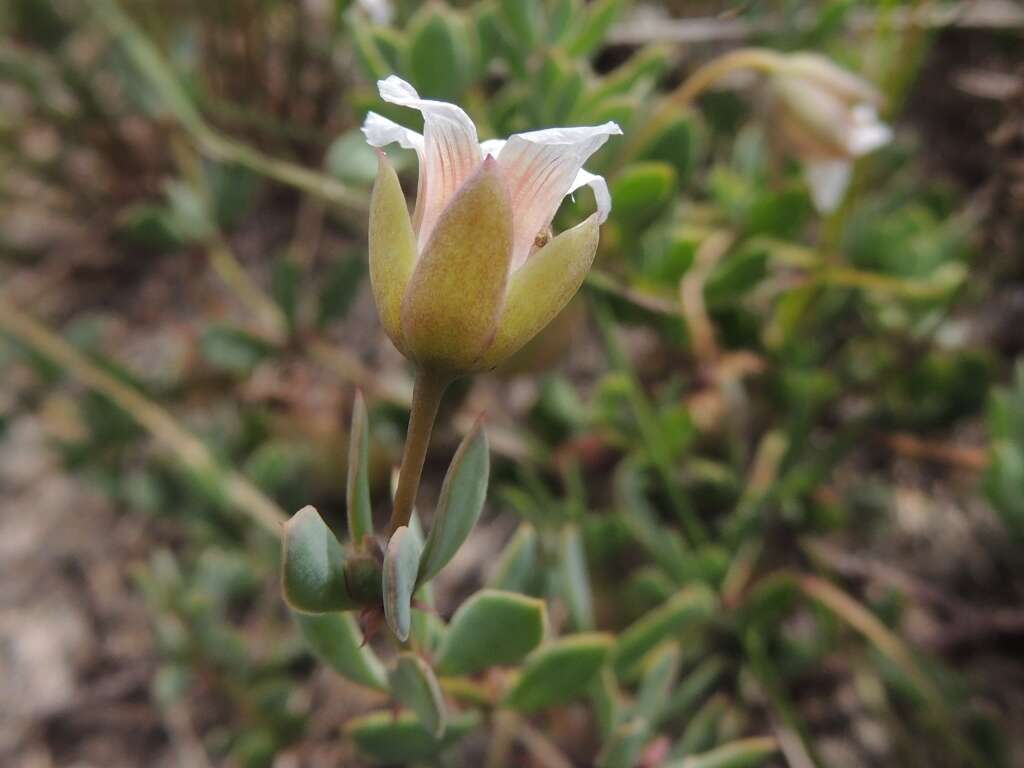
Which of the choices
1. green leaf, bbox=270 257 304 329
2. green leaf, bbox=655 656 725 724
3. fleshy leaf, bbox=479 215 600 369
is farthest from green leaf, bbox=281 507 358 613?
green leaf, bbox=270 257 304 329

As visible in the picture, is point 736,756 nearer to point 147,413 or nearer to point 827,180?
point 827,180

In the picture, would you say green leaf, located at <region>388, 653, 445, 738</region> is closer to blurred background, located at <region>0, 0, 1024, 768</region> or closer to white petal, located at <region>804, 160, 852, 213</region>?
blurred background, located at <region>0, 0, 1024, 768</region>

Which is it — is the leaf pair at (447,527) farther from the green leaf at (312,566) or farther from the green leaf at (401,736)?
the green leaf at (401,736)


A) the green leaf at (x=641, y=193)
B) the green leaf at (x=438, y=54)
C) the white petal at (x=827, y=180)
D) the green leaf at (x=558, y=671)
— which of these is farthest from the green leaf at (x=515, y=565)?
the white petal at (x=827, y=180)

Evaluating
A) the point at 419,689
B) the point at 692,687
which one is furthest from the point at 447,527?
the point at 692,687

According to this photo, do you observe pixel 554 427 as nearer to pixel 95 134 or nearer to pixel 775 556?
pixel 775 556

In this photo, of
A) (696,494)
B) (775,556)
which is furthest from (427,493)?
(775,556)
